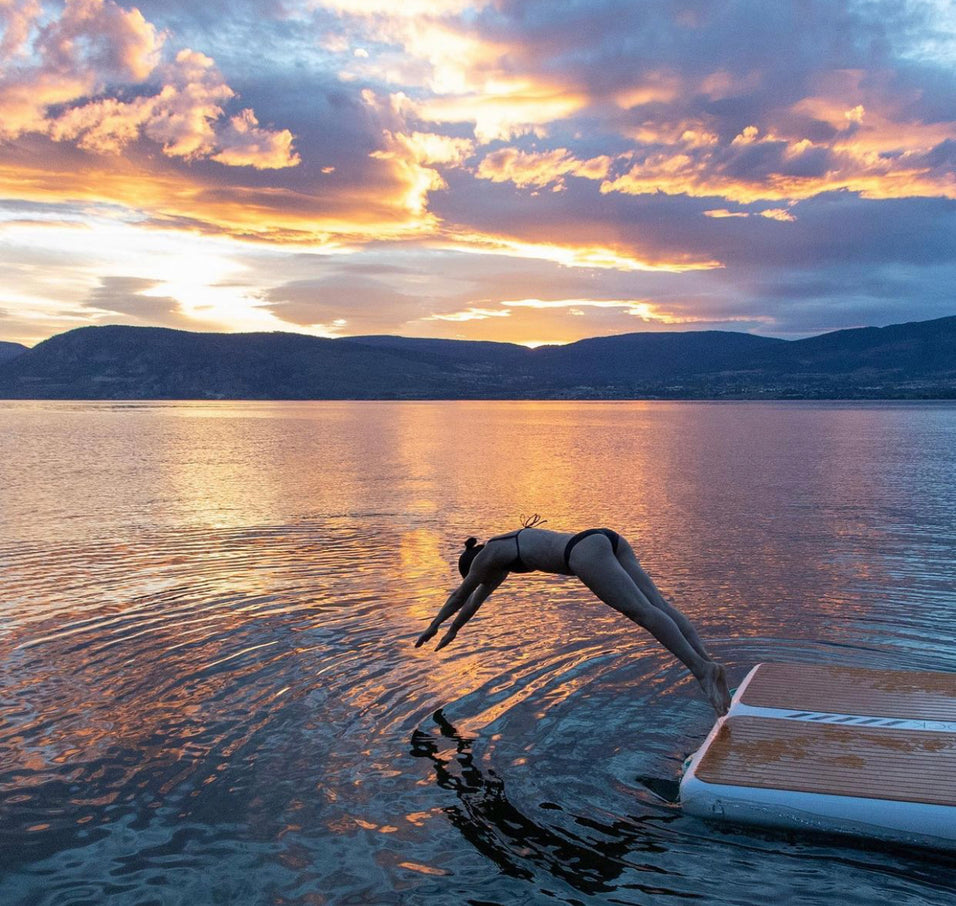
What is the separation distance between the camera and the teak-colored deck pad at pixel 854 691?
9195mm

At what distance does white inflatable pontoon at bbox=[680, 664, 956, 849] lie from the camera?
729cm

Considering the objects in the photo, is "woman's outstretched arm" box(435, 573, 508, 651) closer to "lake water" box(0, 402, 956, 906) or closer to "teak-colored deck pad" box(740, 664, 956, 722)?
"lake water" box(0, 402, 956, 906)

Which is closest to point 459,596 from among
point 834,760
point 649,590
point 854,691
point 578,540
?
point 578,540

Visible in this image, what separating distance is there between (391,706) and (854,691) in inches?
219

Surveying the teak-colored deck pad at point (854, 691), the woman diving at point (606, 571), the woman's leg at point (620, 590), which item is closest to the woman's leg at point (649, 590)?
the woman diving at point (606, 571)

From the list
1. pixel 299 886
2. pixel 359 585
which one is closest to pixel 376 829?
pixel 299 886

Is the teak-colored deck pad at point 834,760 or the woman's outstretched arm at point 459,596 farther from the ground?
the woman's outstretched arm at point 459,596

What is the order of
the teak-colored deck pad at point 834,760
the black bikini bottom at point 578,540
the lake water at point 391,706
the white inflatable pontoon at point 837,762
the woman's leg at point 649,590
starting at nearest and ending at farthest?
the lake water at point 391,706, the white inflatable pontoon at point 837,762, the teak-colored deck pad at point 834,760, the black bikini bottom at point 578,540, the woman's leg at point 649,590

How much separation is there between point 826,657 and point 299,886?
9.15 metres

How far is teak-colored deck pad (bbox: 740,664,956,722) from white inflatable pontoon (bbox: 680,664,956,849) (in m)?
0.01

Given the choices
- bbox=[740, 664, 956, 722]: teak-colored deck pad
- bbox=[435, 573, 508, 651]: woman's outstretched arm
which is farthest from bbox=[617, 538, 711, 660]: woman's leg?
bbox=[435, 573, 508, 651]: woman's outstretched arm

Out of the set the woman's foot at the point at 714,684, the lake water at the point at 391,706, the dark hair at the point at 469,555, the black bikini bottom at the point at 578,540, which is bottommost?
the lake water at the point at 391,706

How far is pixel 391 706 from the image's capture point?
34.9 feet

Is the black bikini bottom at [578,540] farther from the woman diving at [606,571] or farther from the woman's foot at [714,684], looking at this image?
the woman's foot at [714,684]
